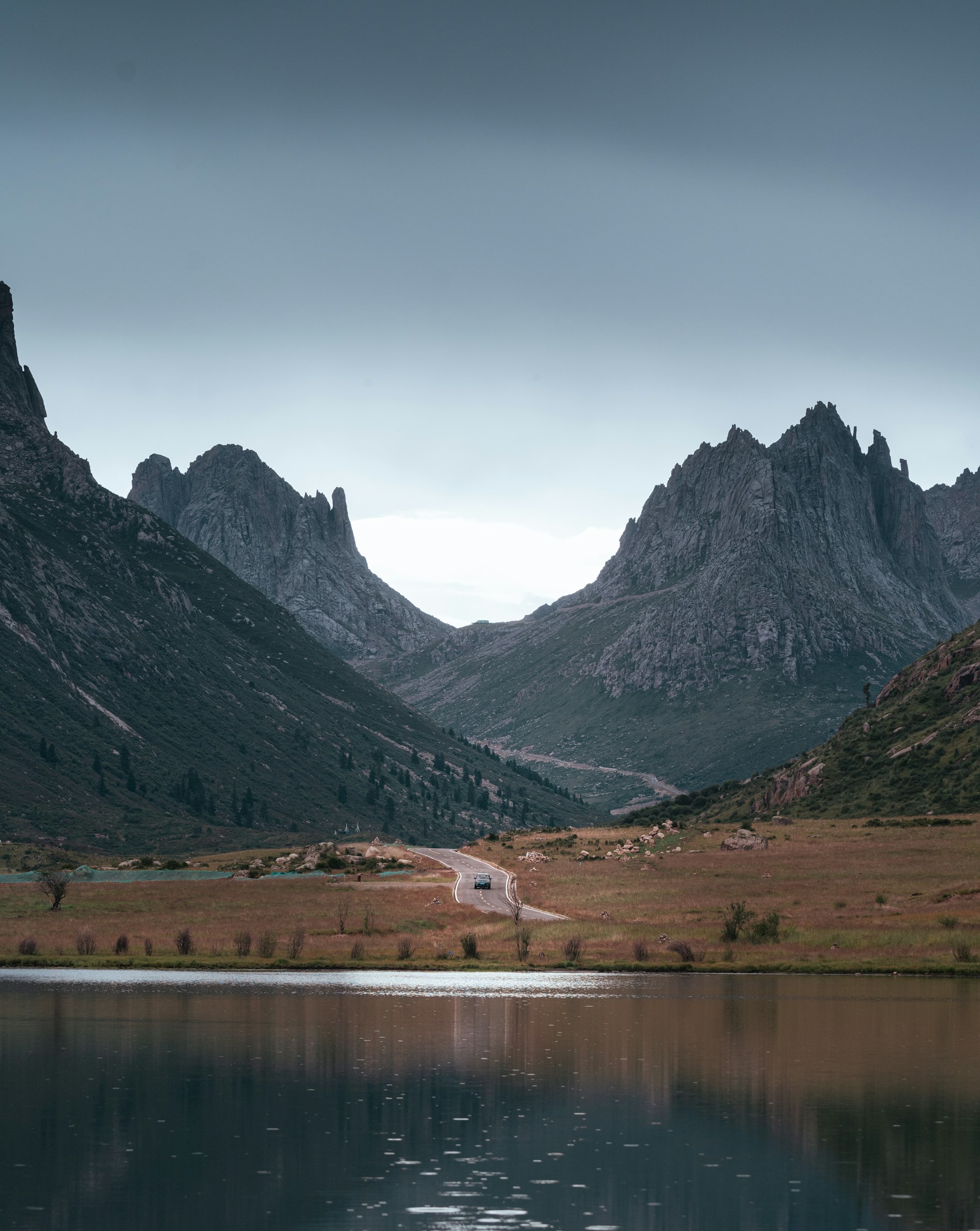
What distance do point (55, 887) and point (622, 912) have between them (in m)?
42.1

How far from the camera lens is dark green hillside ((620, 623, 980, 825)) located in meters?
152

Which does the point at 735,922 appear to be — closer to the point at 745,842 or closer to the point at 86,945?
the point at 86,945

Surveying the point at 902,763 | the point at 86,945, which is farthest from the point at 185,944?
the point at 902,763

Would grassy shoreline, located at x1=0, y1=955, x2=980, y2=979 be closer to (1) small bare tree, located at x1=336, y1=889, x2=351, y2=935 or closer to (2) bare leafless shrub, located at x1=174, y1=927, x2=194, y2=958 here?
(2) bare leafless shrub, located at x1=174, y1=927, x2=194, y2=958

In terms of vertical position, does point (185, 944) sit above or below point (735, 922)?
below

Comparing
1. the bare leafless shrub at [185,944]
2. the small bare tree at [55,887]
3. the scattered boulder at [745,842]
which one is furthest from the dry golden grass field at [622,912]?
the scattered boulder at [745,842]

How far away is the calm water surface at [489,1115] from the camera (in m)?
24.5

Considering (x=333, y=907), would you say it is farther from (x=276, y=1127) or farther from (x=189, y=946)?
(x=276, y=1127)

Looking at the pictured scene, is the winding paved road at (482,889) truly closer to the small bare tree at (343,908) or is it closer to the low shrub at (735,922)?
the small bare tree at (343,908)

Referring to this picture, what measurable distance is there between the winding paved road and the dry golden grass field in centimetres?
167

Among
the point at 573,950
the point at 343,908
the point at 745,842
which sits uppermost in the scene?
the point at 745,842

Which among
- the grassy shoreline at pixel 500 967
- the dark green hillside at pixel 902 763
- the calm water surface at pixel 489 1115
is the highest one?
the dark green hillside at pixel 902 763

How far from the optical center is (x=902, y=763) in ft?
538

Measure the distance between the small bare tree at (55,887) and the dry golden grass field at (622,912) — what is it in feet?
4.37
